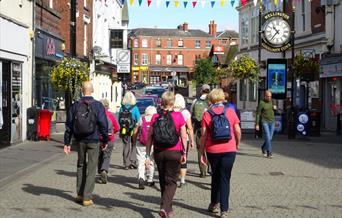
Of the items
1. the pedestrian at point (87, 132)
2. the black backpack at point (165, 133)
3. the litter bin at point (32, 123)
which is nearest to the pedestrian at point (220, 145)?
the black backpack at point (165, 133)

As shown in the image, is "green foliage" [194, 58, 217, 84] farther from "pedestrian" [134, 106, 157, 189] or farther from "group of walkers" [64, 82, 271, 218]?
"group of walkers" [64, 82, 271, 218]

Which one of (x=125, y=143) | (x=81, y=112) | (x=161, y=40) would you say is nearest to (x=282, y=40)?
(x=125, y=143)

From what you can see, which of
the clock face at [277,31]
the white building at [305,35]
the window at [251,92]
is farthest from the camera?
Answer: the window at [251,92]

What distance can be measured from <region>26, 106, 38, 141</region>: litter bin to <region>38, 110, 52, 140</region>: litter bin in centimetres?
23

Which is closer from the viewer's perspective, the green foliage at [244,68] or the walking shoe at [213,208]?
the walking shoe at [213,208]

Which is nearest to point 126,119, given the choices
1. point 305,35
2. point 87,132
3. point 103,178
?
point 103,178

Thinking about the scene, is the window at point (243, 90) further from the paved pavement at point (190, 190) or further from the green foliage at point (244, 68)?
the paved pavement at point (190, 190)

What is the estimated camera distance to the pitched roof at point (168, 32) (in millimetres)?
112625

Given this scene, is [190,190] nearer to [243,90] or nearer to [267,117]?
[267,117]

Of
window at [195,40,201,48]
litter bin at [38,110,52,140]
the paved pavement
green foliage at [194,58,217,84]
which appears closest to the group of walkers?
the paved pavement

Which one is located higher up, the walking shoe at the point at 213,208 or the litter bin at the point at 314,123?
the litter bin at the point at 314,123

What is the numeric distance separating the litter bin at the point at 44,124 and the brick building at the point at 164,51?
89.6 m

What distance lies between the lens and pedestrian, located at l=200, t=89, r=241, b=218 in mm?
8109

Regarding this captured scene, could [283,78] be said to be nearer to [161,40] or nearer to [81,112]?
[81,112]
